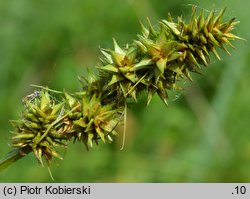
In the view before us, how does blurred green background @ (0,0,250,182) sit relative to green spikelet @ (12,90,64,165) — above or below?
above

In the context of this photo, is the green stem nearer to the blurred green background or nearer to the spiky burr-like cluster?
the spiky burr-like cluster

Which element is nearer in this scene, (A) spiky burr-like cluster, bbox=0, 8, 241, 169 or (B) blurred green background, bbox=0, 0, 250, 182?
(A) spiky burr-like cluster, bbox=0, 8, 241, 169

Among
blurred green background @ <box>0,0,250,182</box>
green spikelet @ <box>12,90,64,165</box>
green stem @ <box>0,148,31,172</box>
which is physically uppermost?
blurred green background @ <box>0,0,250,182</box>

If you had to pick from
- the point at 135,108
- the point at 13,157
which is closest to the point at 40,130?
the point at 13,157

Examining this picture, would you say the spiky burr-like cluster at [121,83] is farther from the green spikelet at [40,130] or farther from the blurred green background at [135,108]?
the blurred green background at [135,108]

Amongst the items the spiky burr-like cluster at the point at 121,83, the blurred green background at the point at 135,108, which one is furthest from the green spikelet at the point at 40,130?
the blurred green background at the point at 135,108

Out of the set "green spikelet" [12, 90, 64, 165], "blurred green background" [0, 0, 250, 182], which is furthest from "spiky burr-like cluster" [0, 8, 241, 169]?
"blurred green background" [0, 0, 250, 182]

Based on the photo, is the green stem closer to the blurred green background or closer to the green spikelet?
the green spikelet

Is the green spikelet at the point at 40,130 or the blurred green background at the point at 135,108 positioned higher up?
the blurred green background at the point at 135,108
